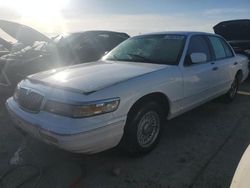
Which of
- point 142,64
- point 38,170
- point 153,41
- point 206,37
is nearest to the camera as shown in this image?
point 38,170

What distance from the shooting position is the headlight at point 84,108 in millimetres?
3182

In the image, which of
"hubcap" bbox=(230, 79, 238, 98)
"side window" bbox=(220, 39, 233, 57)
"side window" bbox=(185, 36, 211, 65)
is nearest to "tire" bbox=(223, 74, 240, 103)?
"hubcap" bbox=(230, 79, 238, 98)

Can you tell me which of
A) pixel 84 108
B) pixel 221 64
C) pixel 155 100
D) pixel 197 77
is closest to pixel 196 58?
pixel 197 77

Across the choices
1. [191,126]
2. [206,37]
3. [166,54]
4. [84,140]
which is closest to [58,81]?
[84,140]

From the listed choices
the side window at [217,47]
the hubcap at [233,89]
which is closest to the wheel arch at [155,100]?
the side window at [217,47]

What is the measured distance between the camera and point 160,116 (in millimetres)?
4074

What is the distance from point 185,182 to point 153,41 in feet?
7.84

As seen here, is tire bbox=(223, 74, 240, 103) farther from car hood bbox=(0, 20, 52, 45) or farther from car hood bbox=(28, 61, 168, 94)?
car hood bbox=(0, 20, 52, 45)

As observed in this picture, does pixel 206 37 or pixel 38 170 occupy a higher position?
pixel 206 37

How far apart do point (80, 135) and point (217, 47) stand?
3.58 metres

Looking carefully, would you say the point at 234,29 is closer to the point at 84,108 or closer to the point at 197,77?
the point at 197,77

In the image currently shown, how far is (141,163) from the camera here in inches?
149

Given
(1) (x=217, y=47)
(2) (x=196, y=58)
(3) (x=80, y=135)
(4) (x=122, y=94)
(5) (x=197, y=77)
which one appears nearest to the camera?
(3) (x=80, y=135)

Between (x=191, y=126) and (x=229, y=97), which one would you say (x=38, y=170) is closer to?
(x=191, y=126)
